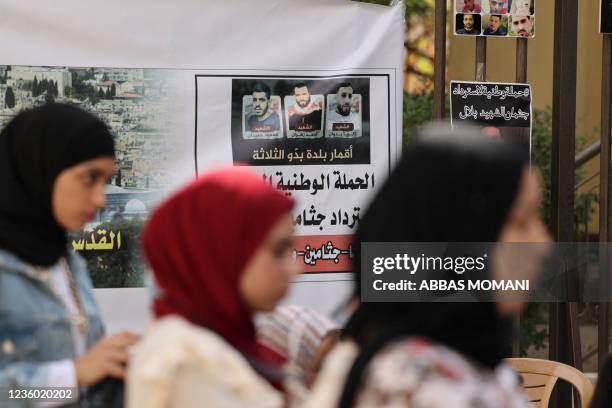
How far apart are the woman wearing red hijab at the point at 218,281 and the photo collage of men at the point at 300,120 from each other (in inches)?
85.2

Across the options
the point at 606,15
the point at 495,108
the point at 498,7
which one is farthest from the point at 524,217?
the point at 606,15

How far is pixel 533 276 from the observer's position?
1.52 metres

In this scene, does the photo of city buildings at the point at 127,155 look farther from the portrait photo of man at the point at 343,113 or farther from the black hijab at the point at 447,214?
the black hijab at the point at 447,214

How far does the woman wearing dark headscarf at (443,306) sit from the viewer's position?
131cm

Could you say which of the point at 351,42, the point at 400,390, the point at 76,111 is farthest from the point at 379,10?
the point at 400,390

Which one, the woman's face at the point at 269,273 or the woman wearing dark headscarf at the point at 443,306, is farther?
the woman's face at the point at 269,273

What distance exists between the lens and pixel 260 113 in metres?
3.74

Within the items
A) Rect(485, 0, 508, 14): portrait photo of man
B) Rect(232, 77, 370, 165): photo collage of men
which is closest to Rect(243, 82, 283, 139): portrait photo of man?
Rect(232, 77, 370, 165): photo collage of men

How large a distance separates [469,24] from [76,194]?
250 cm

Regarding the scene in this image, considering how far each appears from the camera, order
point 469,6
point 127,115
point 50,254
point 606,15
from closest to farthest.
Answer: point 50,254 → point 127,115 → point 469,6 → point 606,15

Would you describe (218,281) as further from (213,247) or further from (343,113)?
(343,113)

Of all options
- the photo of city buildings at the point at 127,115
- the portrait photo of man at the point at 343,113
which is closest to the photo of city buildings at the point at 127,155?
the photo of city buildings at the point at 127,115

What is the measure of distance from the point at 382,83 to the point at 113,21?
114 centimetres

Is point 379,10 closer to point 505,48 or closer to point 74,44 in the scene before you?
point 74,44
